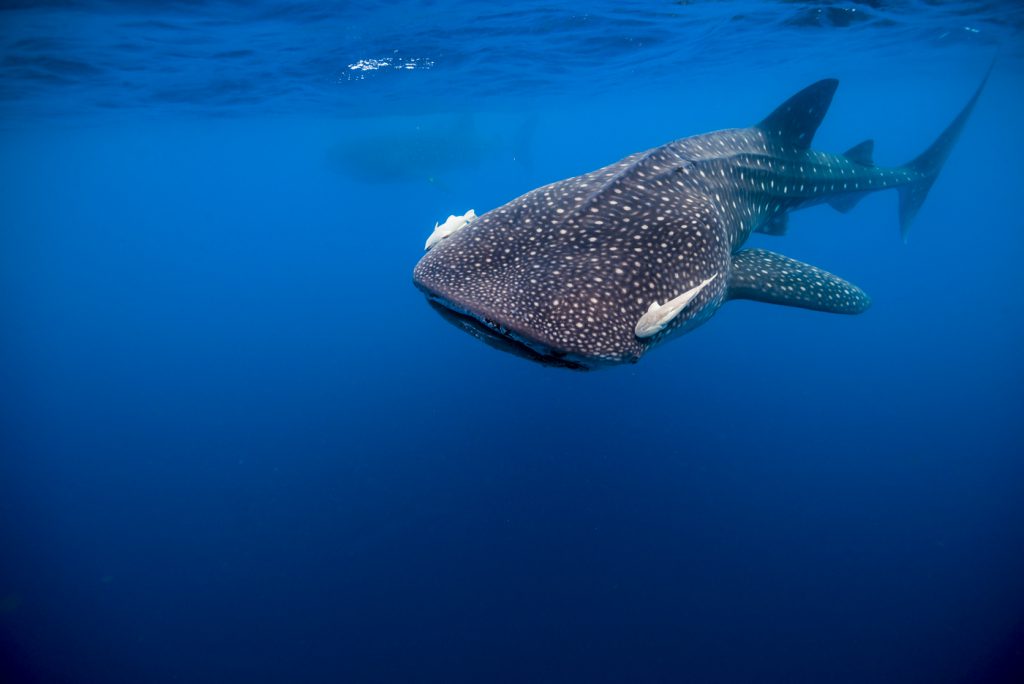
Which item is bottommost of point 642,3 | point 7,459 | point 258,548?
point 7,459

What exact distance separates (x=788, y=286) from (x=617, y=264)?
9.06 feet

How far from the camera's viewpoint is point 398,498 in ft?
31.7

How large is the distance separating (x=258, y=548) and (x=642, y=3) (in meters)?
17.0

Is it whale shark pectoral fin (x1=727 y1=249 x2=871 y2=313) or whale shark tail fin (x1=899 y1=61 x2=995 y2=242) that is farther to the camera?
whale shark tail fin (x1=899 y1=61 x2=995 y2=242)

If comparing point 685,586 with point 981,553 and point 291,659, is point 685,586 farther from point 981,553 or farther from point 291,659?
point 291,659

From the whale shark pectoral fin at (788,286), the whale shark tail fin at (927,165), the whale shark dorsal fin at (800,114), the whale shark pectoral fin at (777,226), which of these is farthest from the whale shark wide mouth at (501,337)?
the whale shark tail fin at (927,165)

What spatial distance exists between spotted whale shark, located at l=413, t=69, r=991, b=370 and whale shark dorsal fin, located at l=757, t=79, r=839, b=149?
1196 mm

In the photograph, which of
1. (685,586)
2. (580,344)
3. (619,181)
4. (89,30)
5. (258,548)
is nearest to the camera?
(580,344)

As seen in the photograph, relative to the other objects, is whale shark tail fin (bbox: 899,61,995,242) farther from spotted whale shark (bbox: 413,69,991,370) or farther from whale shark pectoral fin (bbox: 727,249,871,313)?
spotted whale shark (bbox: 413,69,991,370)

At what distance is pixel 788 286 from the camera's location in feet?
16.4

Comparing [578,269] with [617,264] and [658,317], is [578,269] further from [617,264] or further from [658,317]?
[658,317]

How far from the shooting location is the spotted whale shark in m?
2.90

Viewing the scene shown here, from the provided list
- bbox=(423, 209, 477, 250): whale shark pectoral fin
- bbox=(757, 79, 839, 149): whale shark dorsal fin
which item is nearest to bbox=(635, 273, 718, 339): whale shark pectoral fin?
bbox=(423, 209, 477, 250): whale shark pectoral fin

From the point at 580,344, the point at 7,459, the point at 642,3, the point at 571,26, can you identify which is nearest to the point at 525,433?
the point at 580,344
